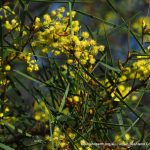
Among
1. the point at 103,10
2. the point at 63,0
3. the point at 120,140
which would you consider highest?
the point at 103,10

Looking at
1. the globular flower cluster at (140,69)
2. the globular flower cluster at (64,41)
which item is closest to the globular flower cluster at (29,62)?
the globular flower cluster at (64,41)

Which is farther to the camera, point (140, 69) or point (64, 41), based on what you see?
point (140, 69)

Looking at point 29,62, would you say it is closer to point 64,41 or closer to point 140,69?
point 64,41

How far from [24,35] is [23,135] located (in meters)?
0.25

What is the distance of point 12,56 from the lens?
972mm

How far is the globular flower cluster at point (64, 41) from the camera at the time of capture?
0.90 m

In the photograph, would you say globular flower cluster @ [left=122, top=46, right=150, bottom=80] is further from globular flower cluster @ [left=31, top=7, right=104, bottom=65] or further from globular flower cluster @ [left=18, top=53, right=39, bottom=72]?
globular flower cluster @ [left=18, top=53, right=39, bottom=72]

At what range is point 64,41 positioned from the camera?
91 cm

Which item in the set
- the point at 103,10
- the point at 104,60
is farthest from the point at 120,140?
the point at 103,10

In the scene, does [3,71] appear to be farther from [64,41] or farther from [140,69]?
[140,69]

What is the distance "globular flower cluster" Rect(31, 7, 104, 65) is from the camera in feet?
2.96

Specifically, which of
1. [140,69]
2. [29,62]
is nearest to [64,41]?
[29,62]

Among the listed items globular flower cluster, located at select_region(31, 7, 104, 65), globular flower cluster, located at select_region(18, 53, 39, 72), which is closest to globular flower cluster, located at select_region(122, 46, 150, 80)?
globular flower cluster, located at select_region(31, 7, 104, 65)

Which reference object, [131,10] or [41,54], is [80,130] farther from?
[131,10]
